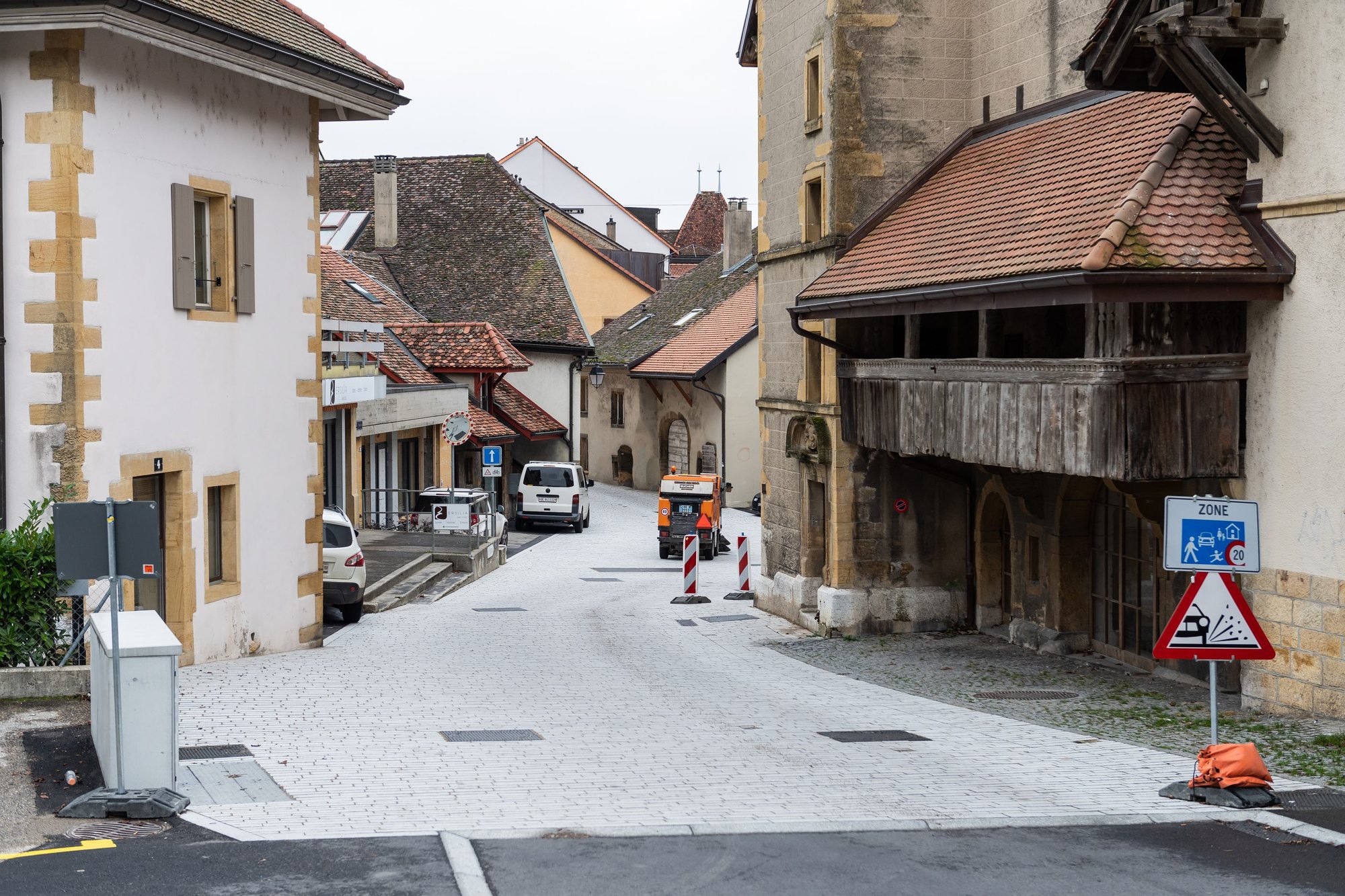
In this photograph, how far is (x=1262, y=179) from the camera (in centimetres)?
1466

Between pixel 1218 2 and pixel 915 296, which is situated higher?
pixel 1218 2

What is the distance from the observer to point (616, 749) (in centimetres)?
1275

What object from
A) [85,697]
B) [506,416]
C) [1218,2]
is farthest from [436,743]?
[506,416]

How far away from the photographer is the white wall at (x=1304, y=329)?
44.6ft

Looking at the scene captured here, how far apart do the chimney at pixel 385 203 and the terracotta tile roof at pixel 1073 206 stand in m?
36.4

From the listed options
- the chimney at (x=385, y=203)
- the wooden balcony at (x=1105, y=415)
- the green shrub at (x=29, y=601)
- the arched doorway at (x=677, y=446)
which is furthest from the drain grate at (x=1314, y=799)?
the chimney at (x=385, y=203)

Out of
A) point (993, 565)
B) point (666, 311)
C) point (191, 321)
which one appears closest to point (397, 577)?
point (993, 565)

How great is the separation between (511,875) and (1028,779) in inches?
182

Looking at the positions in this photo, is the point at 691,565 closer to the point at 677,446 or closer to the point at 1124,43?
the point at 1124,43

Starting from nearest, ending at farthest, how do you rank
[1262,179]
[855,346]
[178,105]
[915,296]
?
[1262,179] → [178,105] → [915,296] → [855,346]

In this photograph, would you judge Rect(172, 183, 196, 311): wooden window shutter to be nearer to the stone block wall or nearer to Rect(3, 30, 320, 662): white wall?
Rect(3, 30, 320, 662): white wall

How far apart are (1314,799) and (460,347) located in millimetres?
39593

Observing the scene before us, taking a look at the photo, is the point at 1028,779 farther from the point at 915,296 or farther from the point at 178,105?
the point at 178,105

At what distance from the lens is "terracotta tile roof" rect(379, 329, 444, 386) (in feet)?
131
